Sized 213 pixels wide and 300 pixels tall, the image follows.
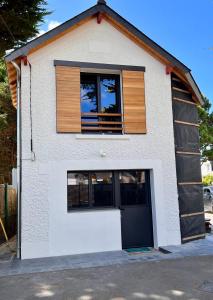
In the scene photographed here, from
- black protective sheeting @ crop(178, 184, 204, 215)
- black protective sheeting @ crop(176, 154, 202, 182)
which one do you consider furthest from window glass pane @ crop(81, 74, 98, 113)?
black protective sheeting @ crop(178, 184, 204, 215)

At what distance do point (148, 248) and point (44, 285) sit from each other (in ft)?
14.2

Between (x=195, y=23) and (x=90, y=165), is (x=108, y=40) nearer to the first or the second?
(x=90, y=165)

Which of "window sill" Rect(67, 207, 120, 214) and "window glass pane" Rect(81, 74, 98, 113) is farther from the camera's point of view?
"window glass pane" Rect(81, 74, 98, 113)

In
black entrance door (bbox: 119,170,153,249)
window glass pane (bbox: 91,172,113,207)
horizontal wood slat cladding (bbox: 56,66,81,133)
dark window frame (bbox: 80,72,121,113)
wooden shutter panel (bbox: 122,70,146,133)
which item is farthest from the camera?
dark window frame (bbox: 80,72,121,113)

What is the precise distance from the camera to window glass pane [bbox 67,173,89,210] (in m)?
9.98

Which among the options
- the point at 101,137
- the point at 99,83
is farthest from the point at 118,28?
the point at 101,137

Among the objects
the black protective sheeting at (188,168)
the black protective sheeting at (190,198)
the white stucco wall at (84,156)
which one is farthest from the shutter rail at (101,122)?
the black protective sheeting at (190,198)

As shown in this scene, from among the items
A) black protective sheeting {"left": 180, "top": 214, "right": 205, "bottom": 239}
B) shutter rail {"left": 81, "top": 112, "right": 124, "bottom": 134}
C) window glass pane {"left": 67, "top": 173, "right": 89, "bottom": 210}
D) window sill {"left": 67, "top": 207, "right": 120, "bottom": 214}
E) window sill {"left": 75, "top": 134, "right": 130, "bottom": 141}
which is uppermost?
shutter rail {"left": 81, "top": 112, "right": 124, "bottom": 134}

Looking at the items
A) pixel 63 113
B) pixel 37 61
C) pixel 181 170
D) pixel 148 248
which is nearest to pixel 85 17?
pixel 37 61

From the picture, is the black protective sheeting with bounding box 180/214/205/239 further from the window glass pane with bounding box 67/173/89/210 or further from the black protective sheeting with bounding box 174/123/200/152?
the window glass pane with bounding box 67/173/89/210

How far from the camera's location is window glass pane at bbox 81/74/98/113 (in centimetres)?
1064

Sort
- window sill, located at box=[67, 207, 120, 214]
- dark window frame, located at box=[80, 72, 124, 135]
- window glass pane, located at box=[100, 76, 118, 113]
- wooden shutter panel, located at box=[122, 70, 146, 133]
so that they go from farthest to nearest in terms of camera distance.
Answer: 1. window glass pane, located at box=[100, 76, 118, 113]
2. wooden shutter panel, located at box=[122, 70, 146, 133]
3. dark window frame, located at box=[80, 72, 124, 135]
4. window sill, located at box=[67, 207, 120, 214]

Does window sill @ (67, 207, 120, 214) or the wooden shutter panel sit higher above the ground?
the wooden shutter panel

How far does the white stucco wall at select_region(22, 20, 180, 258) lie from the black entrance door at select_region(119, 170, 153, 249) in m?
0.26
